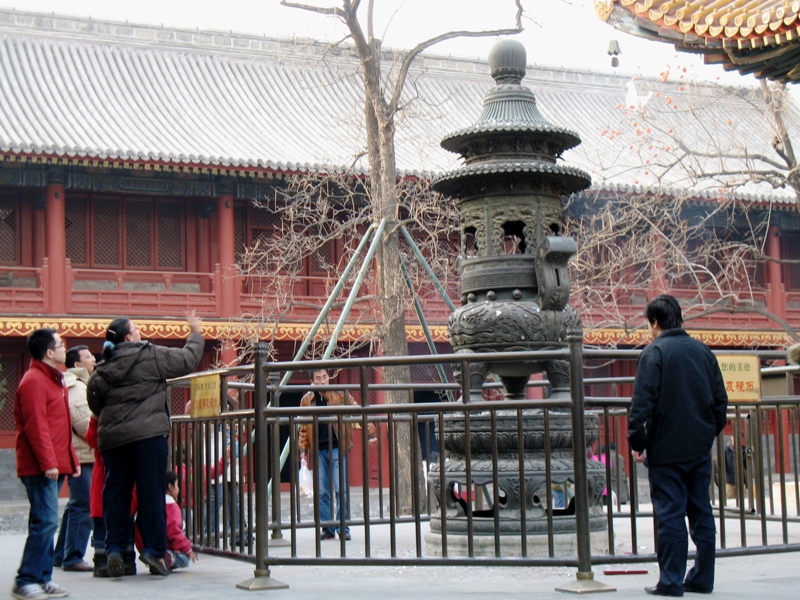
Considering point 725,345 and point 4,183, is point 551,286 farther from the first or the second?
point 725,345

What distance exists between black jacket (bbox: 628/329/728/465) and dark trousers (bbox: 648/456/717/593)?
0.08 meters

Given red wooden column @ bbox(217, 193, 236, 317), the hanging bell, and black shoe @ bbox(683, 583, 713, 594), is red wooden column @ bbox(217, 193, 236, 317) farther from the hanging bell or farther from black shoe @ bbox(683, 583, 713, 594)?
black shoe @ bbox(683, 583, 713, 594)

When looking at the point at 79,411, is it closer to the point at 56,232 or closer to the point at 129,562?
the point at 129,562

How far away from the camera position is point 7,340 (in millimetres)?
21875

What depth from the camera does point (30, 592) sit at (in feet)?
20.7

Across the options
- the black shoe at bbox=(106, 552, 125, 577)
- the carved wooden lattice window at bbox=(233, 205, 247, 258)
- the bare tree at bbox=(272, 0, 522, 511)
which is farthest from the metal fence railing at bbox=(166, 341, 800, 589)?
the carved wooden lattice window at bbox=(233, 205, 247, 258)

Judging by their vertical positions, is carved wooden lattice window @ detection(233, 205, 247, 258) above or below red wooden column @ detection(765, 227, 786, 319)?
above

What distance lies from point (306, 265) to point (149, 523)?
17.2 metres

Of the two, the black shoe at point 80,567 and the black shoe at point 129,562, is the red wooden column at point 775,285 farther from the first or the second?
the black shoe at point 129,562

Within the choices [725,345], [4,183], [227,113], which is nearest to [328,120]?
[227,113]

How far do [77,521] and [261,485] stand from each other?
83.0 inches

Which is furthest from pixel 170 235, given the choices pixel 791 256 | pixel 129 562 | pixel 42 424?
pixel 42 424

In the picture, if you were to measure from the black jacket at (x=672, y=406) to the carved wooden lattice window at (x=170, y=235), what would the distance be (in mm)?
18308

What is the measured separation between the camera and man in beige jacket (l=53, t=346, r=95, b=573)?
25.9ft
